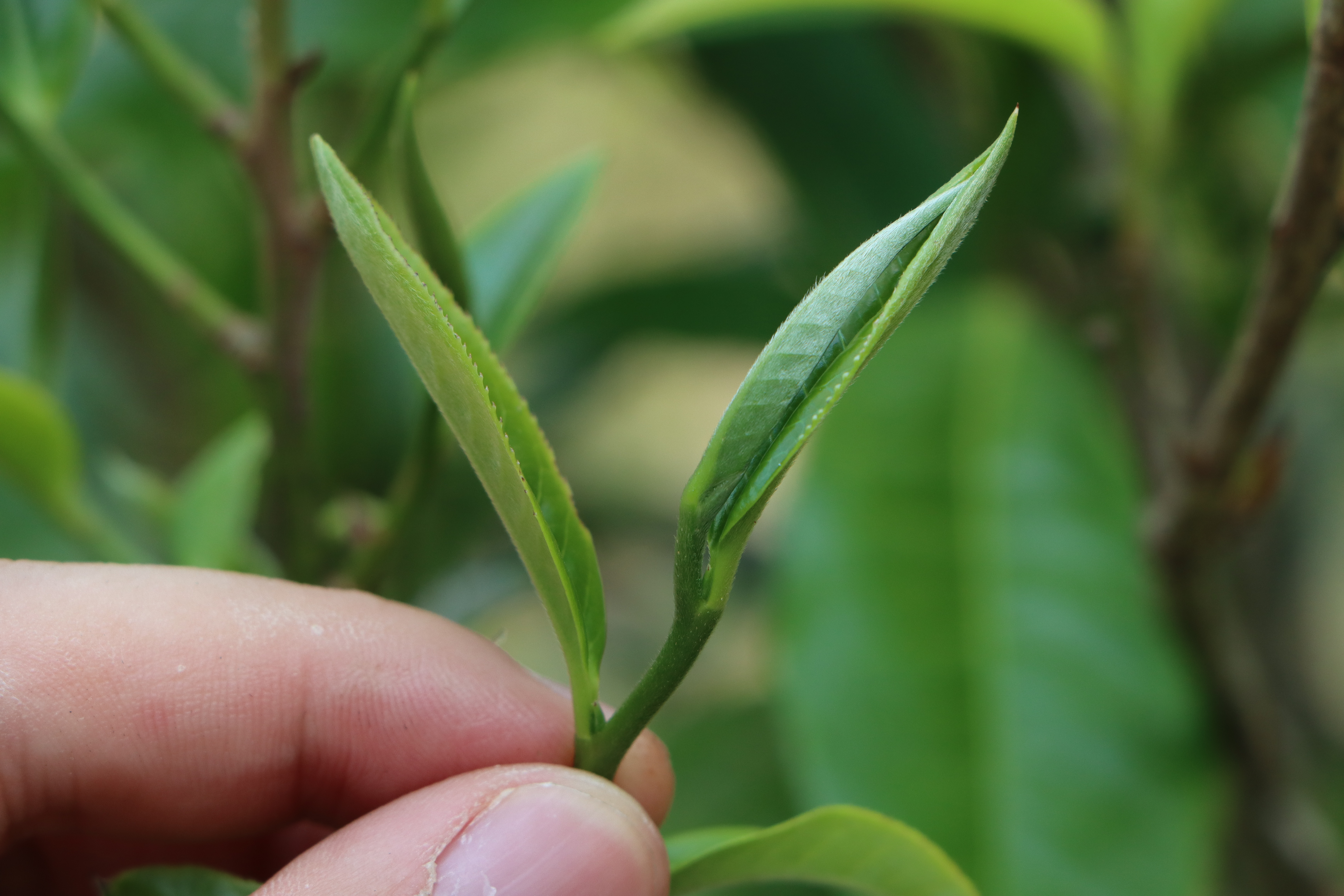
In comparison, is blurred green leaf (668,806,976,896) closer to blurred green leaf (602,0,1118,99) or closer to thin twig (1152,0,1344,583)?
thin twig (1152,0,1344,583)

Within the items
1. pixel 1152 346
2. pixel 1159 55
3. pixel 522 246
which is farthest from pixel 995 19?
pixel 522 246

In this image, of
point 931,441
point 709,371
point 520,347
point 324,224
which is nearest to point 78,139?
point 520,347

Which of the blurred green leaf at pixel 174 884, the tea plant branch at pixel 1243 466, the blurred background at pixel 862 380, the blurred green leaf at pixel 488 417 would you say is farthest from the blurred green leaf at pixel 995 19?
the blurred green leaf at pixel 174 884

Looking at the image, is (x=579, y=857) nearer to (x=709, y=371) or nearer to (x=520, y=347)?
(x=520, y=347)

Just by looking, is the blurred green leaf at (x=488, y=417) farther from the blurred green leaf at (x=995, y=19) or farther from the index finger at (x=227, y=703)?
the blurred green leaf at (x=995, y=19)

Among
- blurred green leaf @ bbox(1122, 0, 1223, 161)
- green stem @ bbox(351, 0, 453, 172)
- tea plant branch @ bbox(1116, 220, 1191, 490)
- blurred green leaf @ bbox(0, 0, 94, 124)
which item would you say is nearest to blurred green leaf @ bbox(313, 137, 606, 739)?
green stem @ bbox(351, 0, 453, 172)

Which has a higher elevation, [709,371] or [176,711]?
[176,711]
